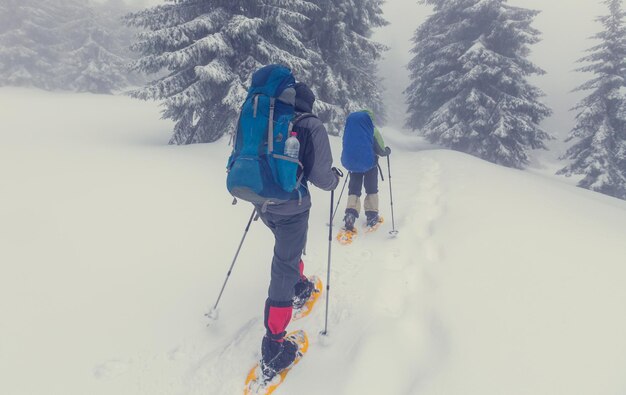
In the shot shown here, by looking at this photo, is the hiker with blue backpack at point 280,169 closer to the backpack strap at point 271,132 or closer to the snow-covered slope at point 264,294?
the backpack strap at point 271,132

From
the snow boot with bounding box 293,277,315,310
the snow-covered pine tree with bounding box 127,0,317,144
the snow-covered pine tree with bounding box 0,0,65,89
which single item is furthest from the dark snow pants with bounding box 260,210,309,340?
the snow-covered pine tree with bounding box 0,0,65,89

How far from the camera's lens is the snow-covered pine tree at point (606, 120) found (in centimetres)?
1675

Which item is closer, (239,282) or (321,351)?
(321,351)

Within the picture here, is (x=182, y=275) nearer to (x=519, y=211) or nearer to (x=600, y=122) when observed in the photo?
(x=519, y=211)

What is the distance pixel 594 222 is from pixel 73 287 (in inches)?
337

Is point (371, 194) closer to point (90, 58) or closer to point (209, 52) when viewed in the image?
point (209, 52)

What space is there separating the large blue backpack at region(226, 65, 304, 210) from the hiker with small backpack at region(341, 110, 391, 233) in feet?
9.97

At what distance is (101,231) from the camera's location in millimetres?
4656

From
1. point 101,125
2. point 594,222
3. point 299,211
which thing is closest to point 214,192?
point 299,211

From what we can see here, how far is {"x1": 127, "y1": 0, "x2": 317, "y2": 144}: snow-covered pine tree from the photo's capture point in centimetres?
912

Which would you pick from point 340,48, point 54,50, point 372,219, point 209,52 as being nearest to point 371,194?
point 372,219

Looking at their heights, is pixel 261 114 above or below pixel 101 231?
above

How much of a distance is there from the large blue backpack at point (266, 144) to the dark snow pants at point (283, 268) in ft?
1.20

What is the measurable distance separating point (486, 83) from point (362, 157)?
16.0 meters
